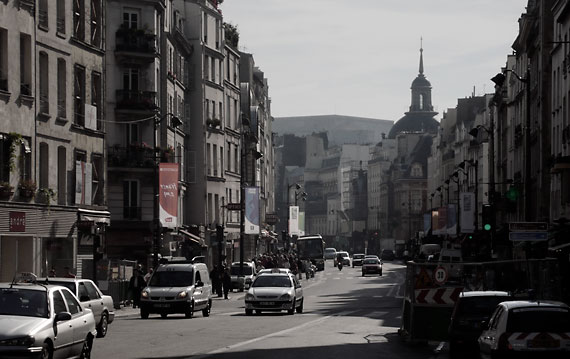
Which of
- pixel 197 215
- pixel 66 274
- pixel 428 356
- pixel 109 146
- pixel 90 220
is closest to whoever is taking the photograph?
pixel 428 356

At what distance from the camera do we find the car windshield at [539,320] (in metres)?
21.4

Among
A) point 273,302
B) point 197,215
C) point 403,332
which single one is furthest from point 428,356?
point 197,215

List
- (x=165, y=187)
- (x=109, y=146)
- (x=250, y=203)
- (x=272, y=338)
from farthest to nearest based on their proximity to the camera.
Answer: (x=250, y=203), (x=109, y=146), (x=165, y=187), (x=272, y=338)

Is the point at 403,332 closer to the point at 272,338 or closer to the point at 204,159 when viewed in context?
the point at 272,338

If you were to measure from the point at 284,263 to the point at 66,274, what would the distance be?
53.5 m

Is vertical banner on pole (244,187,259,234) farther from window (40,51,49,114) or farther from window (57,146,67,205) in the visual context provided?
window (40,51,49,114)

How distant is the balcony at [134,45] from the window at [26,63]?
2667 cm

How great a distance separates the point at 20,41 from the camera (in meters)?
47.8

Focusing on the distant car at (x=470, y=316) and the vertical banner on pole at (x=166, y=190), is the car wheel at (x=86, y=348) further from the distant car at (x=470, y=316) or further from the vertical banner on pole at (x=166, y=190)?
the vertical banner on pole at (x=166, y=190)

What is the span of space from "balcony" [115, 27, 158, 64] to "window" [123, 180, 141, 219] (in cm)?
673

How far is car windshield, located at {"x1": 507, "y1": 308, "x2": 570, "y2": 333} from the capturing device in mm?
21406

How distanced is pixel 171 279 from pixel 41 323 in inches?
952

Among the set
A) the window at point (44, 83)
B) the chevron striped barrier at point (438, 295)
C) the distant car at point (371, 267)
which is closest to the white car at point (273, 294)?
the window at point (44, 83)

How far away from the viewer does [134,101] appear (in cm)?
7556
